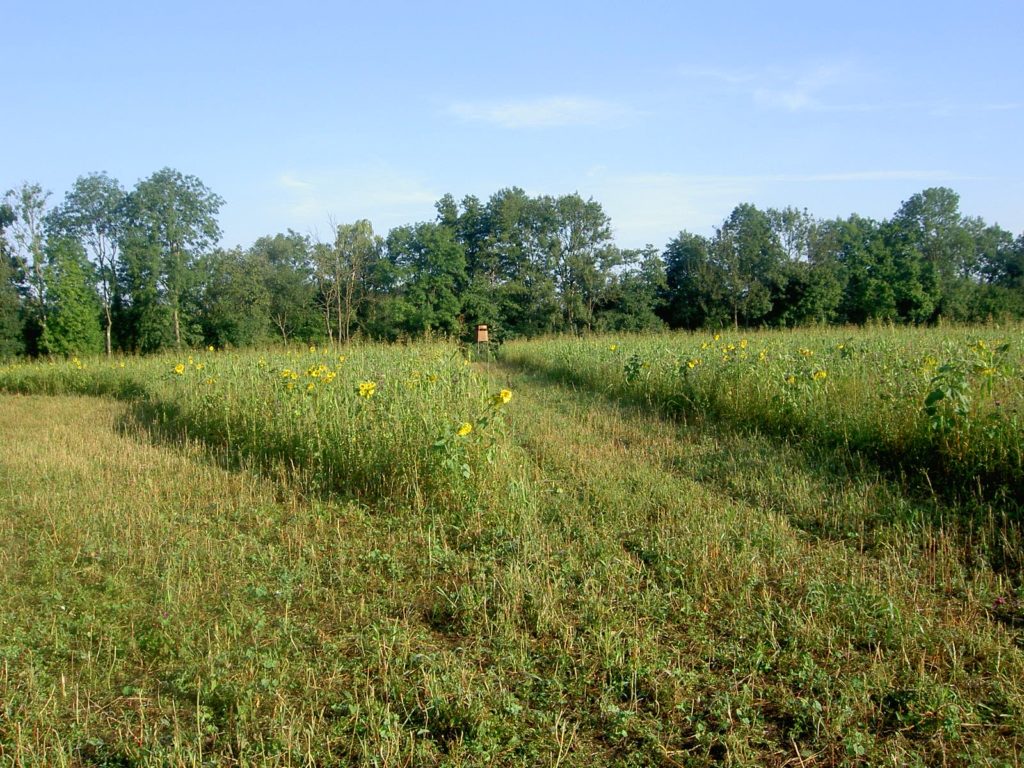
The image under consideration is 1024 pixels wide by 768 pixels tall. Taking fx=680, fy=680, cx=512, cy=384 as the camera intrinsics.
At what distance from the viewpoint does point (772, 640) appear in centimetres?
320

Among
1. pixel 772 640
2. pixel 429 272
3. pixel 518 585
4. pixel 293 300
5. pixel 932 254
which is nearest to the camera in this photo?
pixel 772 640

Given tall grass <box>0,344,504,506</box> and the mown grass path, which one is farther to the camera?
tall grass <box>0,344,504,506</box>

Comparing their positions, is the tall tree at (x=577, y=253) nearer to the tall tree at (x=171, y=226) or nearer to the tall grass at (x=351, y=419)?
the tall tree at (x=171, y=226)

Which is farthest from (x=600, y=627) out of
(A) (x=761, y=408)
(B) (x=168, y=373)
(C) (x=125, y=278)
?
(C) (x=125, y=278)

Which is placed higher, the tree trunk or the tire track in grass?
the tree trunk

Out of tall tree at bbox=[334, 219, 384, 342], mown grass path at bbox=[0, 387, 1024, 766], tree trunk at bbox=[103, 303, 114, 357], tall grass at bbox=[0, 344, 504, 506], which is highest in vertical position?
tall tree at bbox=[334, 219, 384, 342]

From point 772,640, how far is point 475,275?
38.9m

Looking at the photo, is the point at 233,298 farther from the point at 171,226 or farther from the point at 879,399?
the point at 879,399

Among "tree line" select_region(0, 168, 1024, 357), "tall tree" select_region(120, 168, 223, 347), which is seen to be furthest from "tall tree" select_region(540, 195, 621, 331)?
"tall tree" select_region(120, 168, 223, 347)

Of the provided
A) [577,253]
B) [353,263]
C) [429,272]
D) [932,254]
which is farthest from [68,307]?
[932,254]

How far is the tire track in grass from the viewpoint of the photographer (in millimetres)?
2568

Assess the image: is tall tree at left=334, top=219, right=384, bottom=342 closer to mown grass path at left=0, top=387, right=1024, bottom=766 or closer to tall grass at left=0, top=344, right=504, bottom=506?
tall grass at left=0, top=344, right=504, bottom=506

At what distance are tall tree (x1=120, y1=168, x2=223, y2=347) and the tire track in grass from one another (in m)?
39.2

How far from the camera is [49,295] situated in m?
37.0
